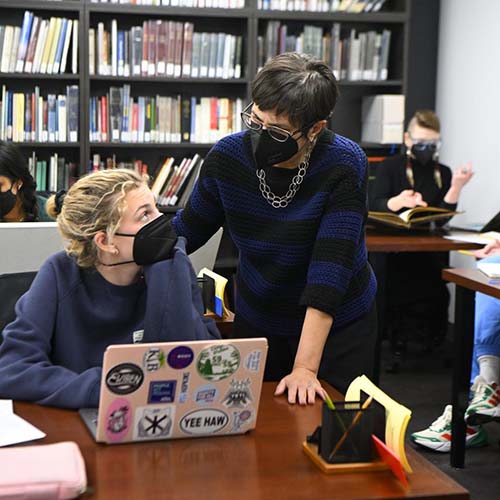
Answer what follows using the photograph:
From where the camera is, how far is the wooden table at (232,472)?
1.31 meters

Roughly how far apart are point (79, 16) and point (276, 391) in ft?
12.9

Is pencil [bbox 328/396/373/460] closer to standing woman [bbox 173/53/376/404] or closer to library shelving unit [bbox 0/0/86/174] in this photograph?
standing woman [bbox 173/53/376/404]

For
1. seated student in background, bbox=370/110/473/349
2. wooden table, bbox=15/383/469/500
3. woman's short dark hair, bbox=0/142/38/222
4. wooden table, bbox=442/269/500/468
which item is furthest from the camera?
seated student in background, bbox=370/110/473/349

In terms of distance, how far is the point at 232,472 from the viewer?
4.55 ft

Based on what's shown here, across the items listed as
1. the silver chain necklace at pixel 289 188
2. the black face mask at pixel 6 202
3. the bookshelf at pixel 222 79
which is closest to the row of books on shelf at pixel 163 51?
the bookshelf at pixel 222 79

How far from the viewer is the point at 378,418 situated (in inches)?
57.3

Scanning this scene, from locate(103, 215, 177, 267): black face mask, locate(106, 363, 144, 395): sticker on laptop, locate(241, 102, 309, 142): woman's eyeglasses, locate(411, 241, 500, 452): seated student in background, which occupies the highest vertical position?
locate(241, 102, 309, 142): woman's eyeglasses

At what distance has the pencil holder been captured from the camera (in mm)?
1415

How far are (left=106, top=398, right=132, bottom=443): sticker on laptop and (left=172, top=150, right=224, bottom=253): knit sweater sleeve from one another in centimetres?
80

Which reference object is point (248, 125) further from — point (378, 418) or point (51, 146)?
point (51, 146)

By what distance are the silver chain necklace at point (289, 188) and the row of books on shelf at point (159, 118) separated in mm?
3456

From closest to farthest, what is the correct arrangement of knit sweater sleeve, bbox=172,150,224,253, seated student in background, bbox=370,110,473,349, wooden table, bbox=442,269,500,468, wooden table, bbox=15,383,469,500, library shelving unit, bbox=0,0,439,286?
wooden table, bbox=15,383,469,500, knit sweater sleeve, bbox=172,150,224,253, wooden table, bbox=442,269,500,468, seated student in background, bbox=370,110,473,349, library shelving unit, bbox=0,0,439,286

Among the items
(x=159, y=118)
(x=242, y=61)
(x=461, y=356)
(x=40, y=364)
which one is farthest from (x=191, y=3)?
(x=40, y=364)

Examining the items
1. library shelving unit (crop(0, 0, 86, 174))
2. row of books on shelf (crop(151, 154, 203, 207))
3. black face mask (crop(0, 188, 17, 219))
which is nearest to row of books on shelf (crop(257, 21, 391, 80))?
row of books on shelf (crop(151, 154, 203, 207))
